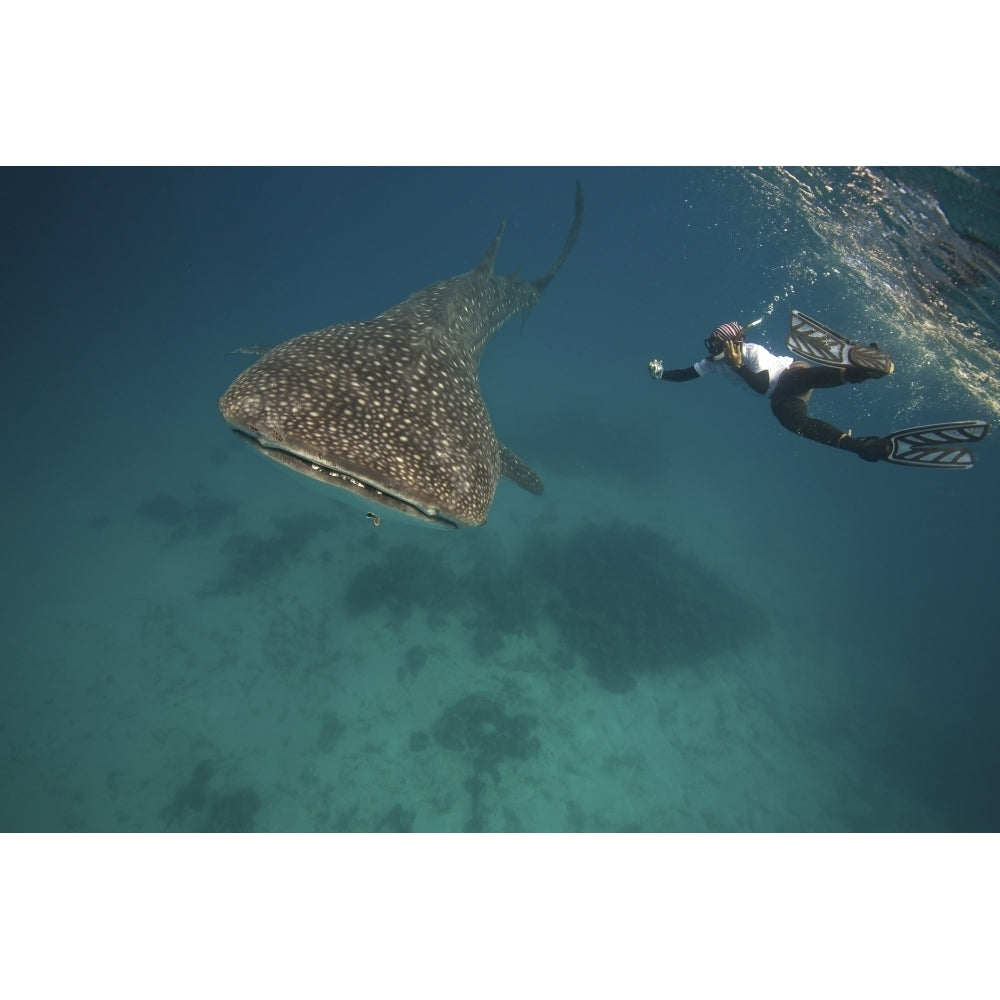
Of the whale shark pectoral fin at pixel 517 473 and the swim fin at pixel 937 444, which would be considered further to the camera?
the whale shark pectoral fin at pixel 517 473

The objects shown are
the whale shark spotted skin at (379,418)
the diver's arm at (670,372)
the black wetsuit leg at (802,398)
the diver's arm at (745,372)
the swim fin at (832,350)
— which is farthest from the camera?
the diver's arm at (670,372)

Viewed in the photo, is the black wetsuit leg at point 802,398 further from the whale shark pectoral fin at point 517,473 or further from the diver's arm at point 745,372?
the whale shark pectoral fin at point 517,473

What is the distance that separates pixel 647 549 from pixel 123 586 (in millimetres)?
19248

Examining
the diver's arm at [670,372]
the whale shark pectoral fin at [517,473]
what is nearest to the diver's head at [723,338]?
the diver's arm at [670,372]

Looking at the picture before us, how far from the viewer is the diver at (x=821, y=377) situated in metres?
5.82

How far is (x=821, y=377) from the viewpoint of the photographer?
6.35 meters

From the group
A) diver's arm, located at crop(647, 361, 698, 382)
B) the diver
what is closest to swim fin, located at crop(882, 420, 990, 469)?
the diver

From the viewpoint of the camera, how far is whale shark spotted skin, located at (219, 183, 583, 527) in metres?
4.08

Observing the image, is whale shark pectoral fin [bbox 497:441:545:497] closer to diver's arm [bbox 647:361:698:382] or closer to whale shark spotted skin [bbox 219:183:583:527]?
whale shark spotted skin [bbox 219:183:583:527]

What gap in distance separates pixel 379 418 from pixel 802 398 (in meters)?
6.33

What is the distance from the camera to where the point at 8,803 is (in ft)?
30.4

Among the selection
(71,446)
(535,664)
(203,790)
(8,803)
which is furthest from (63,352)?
(535,664)

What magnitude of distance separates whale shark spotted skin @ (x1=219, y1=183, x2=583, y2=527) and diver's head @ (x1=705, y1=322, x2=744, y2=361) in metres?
3.77

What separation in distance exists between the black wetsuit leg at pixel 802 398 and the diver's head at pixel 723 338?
928mm
